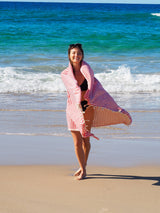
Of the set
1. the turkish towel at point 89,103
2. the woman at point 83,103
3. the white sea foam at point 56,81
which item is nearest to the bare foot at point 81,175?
the woman at point 83,103

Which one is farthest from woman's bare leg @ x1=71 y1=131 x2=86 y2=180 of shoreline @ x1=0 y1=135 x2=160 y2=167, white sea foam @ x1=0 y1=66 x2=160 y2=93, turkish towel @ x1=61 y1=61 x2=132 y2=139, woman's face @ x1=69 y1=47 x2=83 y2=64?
white sea foam @ x1=0 y1=66 x2=160 y2=93

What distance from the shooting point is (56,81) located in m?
11.3

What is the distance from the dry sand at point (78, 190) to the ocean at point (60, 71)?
1.65 m

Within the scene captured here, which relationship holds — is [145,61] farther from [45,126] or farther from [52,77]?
[45,126]

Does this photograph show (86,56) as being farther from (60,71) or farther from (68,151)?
(68,151)

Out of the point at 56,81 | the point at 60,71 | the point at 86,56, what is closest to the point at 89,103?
the point at 56,81

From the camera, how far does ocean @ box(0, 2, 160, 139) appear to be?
6.85 m

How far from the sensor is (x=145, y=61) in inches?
612

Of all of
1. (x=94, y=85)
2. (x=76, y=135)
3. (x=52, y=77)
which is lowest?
(x=52, y=77)

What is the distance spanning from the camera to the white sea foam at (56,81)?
10.5 metres

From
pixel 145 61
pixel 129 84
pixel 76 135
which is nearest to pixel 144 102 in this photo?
pixel 129 84

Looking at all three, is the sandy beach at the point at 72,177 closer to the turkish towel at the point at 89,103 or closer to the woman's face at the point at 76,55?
the turkish towel at the point at 89,103

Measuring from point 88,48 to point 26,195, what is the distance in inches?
627

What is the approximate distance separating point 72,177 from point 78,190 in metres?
0.42
